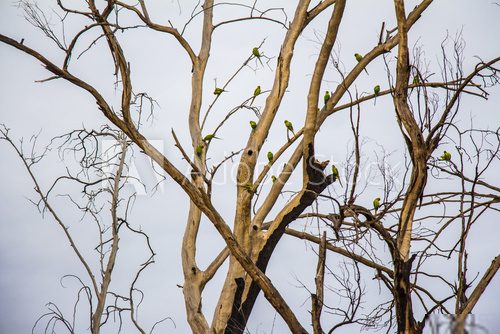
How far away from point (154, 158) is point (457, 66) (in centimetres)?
223

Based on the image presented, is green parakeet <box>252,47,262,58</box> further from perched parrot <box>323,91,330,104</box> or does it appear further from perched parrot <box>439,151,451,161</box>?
perched parrot <box>439,151,451,161</box>

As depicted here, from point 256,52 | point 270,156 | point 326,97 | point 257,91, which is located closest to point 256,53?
point 256,52

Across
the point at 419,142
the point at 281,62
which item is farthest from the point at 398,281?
the point at 281,62

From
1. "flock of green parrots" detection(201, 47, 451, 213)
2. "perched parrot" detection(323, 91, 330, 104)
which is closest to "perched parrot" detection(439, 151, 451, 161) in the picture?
"flock of green parrots" detection(201, 47, 451, 213)

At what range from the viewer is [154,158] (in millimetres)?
4137

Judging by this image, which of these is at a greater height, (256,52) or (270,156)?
(256,52)

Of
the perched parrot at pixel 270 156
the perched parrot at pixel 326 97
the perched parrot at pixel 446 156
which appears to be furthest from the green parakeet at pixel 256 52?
the perched parrot at pixel 446 156

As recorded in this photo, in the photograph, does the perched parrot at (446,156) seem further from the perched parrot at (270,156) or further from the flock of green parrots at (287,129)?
the perched parrot at (270,156)

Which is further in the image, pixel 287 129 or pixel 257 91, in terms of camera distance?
pixel 257 91

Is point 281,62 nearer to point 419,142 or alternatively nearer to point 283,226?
point 283,226

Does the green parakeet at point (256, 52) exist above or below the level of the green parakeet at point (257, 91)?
above

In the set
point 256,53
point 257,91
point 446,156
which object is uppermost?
point 256,53

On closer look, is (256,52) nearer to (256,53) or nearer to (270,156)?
(256,53)

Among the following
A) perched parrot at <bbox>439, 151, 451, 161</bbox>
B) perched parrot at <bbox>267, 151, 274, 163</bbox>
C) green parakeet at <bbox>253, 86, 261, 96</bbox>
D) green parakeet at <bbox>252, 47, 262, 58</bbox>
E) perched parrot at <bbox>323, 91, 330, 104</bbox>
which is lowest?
perched parrot at <bbox>439, 151, 451, 161</bbox>
